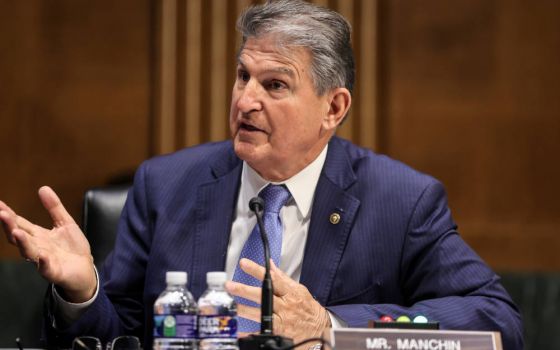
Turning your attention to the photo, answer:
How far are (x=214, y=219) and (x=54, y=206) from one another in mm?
609

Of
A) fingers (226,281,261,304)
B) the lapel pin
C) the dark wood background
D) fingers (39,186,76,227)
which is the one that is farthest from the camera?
the dark wood background

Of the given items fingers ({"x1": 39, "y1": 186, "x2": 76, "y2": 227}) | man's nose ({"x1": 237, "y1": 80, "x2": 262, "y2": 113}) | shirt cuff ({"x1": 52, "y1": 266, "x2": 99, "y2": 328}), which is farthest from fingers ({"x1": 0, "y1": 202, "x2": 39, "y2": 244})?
man's nose ({"x1": 237, "y1": 80, "x2": 262, "y2": 113})

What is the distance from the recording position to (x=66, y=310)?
8.70ft

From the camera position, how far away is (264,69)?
2926 mm

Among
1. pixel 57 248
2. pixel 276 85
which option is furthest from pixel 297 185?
pixel 57 248

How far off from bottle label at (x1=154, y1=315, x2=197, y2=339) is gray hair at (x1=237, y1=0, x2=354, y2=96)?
1.08 meters

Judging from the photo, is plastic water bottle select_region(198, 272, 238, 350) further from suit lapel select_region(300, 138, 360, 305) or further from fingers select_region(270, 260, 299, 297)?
suit lapel select_region(300, 138, 360, 305)

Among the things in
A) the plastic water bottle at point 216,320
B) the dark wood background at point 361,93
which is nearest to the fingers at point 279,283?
the plastic water bottle at point 216,320

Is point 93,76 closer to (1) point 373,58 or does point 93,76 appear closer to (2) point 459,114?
(1) point 373,58

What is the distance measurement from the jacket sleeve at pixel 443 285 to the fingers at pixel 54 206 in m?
0.73

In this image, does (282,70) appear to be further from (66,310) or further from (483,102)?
(483,102)

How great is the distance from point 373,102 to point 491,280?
2.00m

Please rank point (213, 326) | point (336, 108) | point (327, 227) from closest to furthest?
point (213, 326)
point (327, 227)
point (336, 108)

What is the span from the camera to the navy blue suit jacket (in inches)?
116
